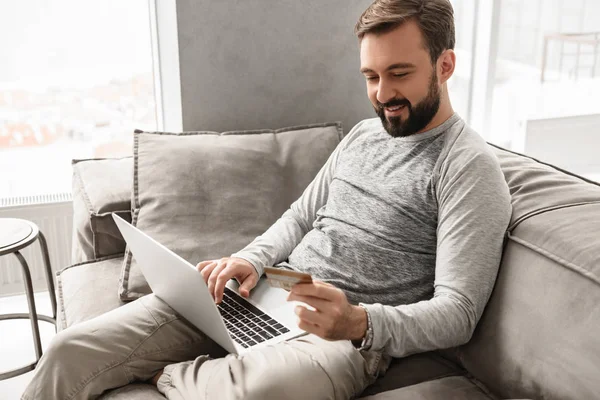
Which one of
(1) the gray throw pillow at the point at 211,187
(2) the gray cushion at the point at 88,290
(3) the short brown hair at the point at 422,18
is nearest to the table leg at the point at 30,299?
(2) the gray cushion at the point at 88,290

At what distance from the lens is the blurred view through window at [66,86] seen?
237cm

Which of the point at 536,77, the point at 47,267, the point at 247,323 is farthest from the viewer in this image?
the point at 536,77

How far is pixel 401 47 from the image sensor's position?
144 cm

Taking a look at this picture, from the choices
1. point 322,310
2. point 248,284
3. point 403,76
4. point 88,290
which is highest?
point 403,76

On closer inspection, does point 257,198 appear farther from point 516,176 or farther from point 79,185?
point 516,176

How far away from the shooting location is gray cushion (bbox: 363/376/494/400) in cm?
131

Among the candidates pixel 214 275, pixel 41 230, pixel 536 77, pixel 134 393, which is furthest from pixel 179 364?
pixel 536 77

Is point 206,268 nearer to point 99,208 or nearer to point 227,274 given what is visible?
point 227,274

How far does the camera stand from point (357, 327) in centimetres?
122

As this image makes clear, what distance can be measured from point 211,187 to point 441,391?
869 millimetres

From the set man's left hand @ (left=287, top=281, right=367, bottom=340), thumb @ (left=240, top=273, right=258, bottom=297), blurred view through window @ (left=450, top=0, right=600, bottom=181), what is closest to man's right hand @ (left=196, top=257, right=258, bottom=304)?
thumb @ (left=240, top=273, right=258, bottom=297)

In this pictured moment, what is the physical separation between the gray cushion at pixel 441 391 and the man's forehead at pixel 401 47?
2.24ft

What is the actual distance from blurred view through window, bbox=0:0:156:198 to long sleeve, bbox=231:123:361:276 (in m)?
1.05

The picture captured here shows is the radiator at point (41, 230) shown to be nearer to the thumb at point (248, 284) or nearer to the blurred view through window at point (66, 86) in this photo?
the blurred view through window at point (66, 86)
